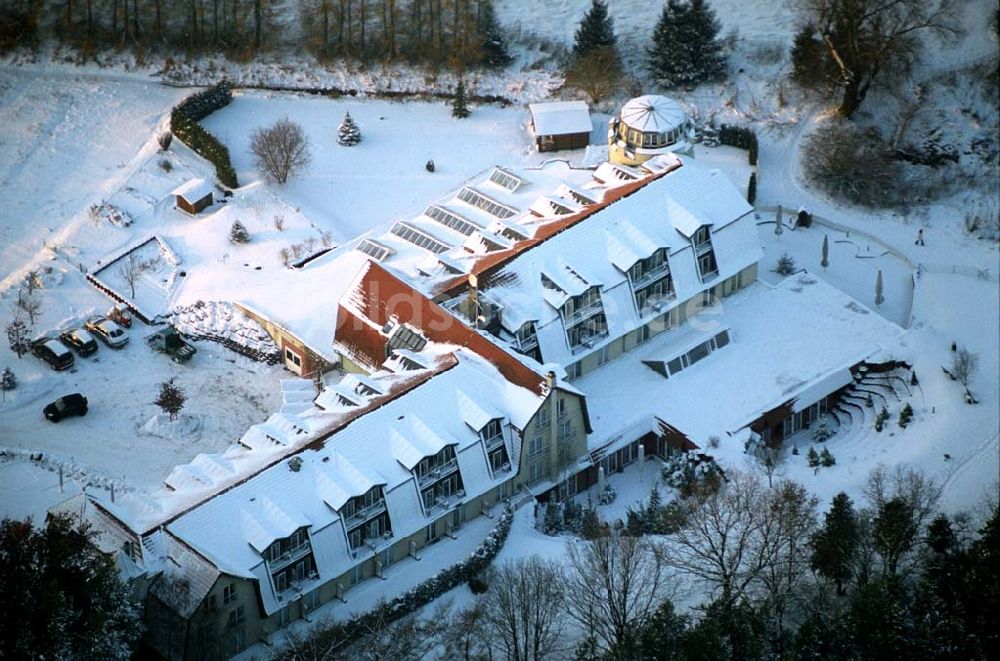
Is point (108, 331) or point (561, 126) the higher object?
point (561, 126)

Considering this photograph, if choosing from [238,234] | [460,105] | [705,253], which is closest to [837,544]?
[705,253]

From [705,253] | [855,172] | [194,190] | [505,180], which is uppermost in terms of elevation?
[505,180]

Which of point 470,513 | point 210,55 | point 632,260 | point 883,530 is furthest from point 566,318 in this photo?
point 210,55

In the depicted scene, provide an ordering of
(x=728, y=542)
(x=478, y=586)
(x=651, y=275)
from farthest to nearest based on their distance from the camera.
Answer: (x=651, y=275)
(x=728, y=542)
(x=478, y=586)

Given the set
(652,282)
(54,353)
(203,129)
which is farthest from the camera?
(203,129)

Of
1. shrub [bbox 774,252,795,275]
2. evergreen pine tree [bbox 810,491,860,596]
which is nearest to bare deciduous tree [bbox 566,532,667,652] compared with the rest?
evergreen pine tree [bbox 810,491,860,596]

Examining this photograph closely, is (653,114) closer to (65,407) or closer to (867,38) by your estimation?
(867,38)

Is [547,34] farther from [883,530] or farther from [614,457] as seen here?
[883,530]
